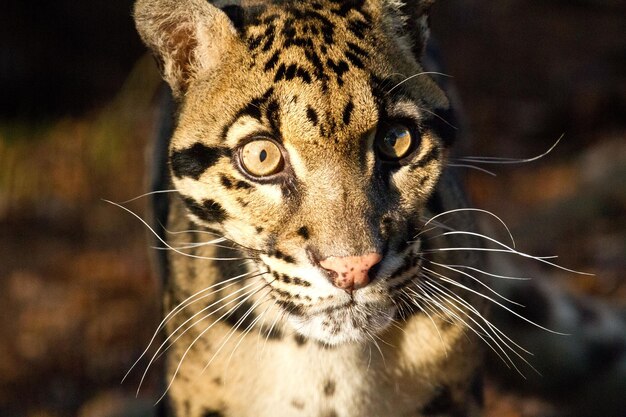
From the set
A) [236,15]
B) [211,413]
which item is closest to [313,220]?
[236,15]

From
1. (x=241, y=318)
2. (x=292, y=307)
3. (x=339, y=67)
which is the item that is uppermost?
(x=339, y=67)

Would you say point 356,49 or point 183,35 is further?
point 183,35

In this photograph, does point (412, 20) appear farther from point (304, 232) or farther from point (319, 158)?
point (304, 232)

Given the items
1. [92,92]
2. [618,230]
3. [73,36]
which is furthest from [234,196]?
[73,36]

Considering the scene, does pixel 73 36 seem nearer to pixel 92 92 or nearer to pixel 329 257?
pixel 92 92

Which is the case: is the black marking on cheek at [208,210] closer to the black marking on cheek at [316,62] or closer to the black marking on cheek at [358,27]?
the black marking on cheek at [316,62]

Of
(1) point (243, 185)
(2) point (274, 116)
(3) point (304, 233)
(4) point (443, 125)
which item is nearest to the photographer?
(3) point (304, 233)

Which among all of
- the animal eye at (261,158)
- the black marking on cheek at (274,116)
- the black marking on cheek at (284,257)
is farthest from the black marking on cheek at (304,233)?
the black marking on cheek at (274,116)
